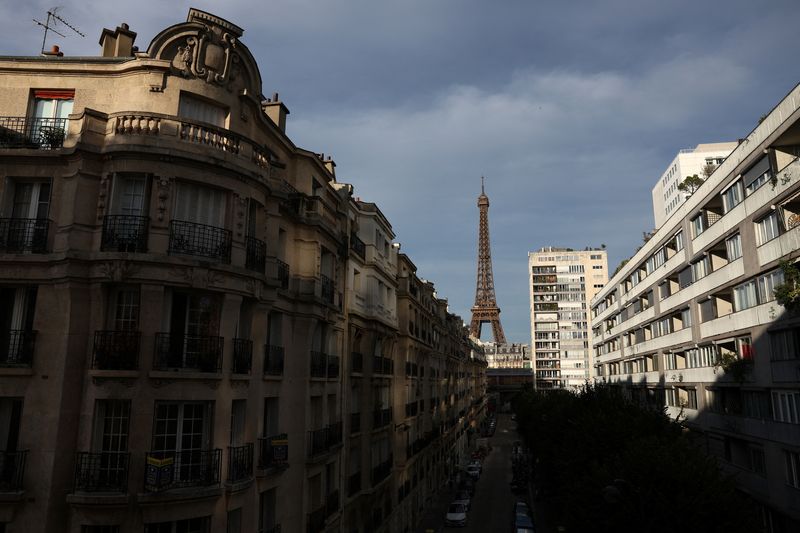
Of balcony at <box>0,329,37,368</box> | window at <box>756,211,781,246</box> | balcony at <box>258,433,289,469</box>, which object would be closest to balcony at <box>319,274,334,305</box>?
balcony at <box>258,433,289,469</box>

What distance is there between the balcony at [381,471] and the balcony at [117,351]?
65.3 feet

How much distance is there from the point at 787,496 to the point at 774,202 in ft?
48.7

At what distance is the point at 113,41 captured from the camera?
67.5ft

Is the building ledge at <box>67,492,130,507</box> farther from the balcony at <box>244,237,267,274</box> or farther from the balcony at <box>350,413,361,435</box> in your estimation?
the balcony at <box>350,413,361,435</box>

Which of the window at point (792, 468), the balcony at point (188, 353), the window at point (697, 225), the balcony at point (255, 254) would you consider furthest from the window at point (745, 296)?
the balcony at point (188, 353)

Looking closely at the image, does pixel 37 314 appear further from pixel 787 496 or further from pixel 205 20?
pixel 787 496

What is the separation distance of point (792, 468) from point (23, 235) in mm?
34880

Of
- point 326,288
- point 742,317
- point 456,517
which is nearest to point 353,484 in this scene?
point 326,288

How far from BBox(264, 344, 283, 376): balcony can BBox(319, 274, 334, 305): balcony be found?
375cm

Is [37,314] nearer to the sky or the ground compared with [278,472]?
nearer to the sky

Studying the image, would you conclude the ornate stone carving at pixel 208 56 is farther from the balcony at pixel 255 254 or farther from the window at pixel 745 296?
the window at pixel 745 296

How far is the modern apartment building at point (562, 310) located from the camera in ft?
506

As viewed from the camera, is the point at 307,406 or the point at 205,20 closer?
the point at 205,20

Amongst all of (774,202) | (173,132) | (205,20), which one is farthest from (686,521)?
(205,20)
